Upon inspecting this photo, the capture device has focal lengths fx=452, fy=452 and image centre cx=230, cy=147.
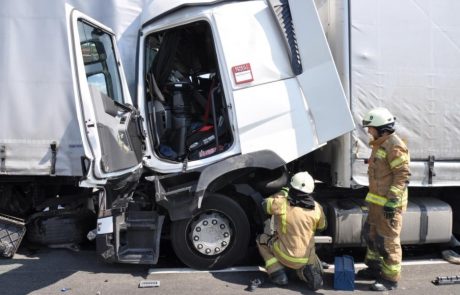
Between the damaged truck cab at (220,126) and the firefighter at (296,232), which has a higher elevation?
the damaged truck cab at (220,126)

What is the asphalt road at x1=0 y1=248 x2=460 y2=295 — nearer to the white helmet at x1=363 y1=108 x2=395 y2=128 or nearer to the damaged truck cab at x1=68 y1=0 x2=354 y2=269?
the damaged truck cab at x1=68 y1=0 x2=354 y2=269

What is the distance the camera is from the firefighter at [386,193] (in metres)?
3.96

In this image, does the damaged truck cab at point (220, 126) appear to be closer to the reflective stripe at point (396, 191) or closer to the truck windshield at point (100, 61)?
the truck windshield at point (100, 61)

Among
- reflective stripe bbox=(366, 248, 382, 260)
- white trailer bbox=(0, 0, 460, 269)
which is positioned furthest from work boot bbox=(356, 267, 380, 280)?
white trailer bbox=(0, 0, 460, 269)

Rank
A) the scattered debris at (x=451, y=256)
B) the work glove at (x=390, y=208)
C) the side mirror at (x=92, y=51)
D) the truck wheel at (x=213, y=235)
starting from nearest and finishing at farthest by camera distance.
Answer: the side mirror at (x=92, y=51)
the work glove at (x=390, y=208)
the truck wheel at (x=213, y=235)
the scattered debris at (x=451, y=256)

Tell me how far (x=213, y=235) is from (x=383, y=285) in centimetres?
161

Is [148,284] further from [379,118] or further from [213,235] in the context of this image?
[379,118]

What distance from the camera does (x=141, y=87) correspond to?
173 inches

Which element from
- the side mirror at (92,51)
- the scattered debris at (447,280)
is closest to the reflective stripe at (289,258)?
the scattered debris at (447,280)

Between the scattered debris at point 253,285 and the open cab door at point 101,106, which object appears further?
the scattered debris at point 253,285

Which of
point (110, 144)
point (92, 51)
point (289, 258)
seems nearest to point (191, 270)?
point (289, 258)

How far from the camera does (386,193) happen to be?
407 centimetres

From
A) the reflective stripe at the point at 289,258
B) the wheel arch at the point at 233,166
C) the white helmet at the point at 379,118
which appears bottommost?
the reflective stripe at the point at 289,258

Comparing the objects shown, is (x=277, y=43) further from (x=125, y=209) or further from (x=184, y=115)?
(x=125, y=209)
